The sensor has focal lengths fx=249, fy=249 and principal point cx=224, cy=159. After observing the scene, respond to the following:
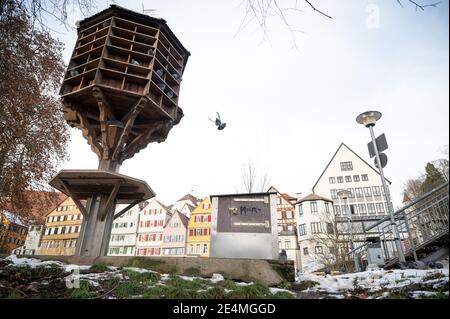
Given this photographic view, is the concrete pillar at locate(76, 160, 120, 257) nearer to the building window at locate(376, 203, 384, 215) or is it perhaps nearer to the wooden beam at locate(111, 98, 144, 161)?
the wooden beam at locate(111, 98, 144, 161)

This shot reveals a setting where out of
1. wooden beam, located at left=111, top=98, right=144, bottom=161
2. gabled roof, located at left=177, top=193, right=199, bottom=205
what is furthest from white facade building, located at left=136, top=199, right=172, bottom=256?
wooden beam, located at left=111, top=98, right=144, bottom=161

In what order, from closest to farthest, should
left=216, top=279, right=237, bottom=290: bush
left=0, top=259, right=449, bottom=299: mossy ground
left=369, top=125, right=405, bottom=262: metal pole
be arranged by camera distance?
left=0, top=259, right=449, bottom=299: mossy ground
left=216, top=279, right=237, bottom=290: bush
left=369, top=125, right=405, bottom=262: metal pole

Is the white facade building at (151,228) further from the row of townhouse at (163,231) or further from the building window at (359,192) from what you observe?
the building window at (359,192)

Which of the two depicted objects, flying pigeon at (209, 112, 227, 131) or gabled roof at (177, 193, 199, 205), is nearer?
flying pigeon at (209, 112, 227, 131)

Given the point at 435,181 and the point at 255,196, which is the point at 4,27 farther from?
the point at 435,181

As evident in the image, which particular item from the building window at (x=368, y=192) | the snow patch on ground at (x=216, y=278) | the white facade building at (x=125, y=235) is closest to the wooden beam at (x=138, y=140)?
the snow patch on ground at (x=216, y=278)

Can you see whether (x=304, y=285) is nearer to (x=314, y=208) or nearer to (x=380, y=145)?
(x=380, y=145)

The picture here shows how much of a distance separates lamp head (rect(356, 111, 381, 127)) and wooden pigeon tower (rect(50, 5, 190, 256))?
6027 millimetres

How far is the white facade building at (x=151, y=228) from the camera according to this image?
44.3m

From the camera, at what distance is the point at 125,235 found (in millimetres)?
46406

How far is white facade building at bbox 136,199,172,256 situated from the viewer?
145 ft

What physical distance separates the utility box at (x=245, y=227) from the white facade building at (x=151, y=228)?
40.0m
